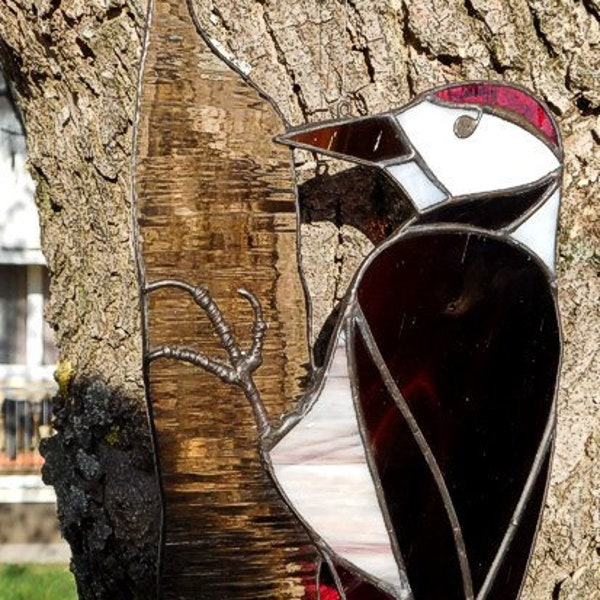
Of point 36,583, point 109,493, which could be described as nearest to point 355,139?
point 109,493

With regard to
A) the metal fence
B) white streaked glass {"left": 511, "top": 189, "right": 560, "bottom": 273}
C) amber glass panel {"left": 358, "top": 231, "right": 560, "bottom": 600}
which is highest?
white streaked glass {"left": 511, "top": 189, "right": 560, "bottom": 273}

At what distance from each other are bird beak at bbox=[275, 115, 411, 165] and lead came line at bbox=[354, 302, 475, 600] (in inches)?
7.5

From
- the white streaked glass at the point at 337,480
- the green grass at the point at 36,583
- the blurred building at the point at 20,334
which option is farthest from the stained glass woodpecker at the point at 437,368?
the blurred building at the point at 20,334

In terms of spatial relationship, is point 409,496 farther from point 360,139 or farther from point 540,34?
point 540,34

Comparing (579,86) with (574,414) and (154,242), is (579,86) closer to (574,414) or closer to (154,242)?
(574,414)

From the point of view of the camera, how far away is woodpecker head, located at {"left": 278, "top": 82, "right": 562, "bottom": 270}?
1.59 metres

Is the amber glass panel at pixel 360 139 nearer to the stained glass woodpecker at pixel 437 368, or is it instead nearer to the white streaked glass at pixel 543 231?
the stained glass woodpecker at pixel 437 368

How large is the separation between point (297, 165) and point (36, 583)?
13.3 ft

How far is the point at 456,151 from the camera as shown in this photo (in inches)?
63.1

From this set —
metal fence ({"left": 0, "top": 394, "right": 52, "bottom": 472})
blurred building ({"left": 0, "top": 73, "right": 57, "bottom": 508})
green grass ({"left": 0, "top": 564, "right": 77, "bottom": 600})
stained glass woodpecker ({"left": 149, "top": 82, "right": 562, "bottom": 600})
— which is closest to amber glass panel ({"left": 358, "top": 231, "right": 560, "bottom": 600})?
stained glass woodpecker ({"left": 149, "top": 82, "right": 562, "bottom": 600})

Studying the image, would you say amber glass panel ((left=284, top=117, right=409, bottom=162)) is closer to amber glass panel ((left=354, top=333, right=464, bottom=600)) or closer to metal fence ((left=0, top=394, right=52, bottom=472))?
amber glass panel ((left=354, top=333, right=464, bottom=600))

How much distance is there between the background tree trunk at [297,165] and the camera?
1717 mm

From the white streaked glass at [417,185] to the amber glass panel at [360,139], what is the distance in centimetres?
2

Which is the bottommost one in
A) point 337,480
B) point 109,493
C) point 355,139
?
point 109,493
